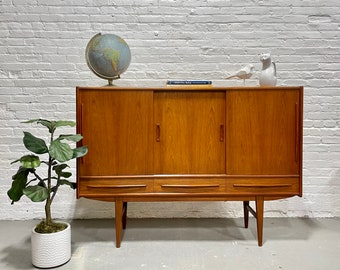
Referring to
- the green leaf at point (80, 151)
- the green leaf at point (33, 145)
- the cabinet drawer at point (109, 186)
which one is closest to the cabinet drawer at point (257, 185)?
the cabinet drawer at point (109, 186)

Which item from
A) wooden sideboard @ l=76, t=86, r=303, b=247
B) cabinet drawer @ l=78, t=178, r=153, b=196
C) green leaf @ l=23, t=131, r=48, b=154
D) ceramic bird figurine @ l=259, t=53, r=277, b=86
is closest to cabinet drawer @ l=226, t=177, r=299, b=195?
wooden sideboard @ l=76, t=86, r=303, b=247

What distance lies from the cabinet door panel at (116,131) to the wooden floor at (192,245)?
55 centimetres

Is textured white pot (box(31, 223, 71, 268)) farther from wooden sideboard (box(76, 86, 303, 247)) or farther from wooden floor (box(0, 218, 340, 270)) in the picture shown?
wooden sideboard (box(76, 86, 303, 247))

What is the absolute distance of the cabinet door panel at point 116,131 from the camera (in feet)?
7.08

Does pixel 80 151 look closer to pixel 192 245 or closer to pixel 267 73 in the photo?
pixel 192 245

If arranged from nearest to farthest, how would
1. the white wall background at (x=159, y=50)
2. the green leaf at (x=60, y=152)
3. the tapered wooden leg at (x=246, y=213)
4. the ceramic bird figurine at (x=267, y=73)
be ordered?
the green leaf at (x=60, y=152) < the ceramic bird figurine at (x=267, y=73) < the tapered wooden leg at (x=246, y=213) < the white wall background at (x=159, y=50)

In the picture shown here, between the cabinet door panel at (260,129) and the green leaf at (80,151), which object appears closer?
the green leaf at (80,151)

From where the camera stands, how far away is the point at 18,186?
200cm

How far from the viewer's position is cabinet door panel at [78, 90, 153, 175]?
216cm

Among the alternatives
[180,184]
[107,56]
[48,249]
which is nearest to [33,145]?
[48,249]

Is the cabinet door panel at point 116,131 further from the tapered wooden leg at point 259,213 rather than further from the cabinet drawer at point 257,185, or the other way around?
the tapered wooden leg at point 259,213

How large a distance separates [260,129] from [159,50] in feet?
3.86

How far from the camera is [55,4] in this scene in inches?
109

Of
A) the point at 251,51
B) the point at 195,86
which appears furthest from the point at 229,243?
the point at 251,51
